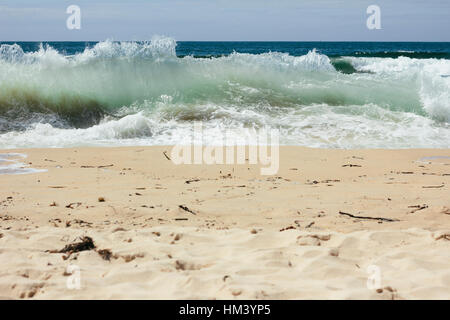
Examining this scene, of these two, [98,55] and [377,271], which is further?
[98,55]

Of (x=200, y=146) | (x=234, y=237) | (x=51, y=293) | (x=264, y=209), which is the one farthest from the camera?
(x=200, y=146)

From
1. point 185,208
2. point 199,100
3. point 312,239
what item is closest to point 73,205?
point 185,208

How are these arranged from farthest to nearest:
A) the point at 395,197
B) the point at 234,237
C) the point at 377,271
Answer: the point at 395,197
the point at 234,237
the point at 377,271

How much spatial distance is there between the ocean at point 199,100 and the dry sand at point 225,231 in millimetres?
2532

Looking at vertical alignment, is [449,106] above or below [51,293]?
above

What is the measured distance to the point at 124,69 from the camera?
13.5m

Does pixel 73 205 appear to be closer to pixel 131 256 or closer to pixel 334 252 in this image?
pixel 131 256

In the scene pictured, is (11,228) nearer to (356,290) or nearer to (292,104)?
(356,290)

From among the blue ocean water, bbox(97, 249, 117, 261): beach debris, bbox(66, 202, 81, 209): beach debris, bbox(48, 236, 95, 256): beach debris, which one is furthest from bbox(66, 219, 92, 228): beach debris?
the blue ocean water

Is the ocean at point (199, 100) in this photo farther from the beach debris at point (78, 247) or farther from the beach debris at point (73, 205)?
the beach debris at point (78, 247)

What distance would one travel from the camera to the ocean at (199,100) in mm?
9211

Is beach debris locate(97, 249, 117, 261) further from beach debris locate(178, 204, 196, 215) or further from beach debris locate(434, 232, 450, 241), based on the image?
beach debris locate(434, 232, 450, 241)

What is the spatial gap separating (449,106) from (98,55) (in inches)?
378

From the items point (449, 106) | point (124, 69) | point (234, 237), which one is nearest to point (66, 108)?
point (124, 69)
